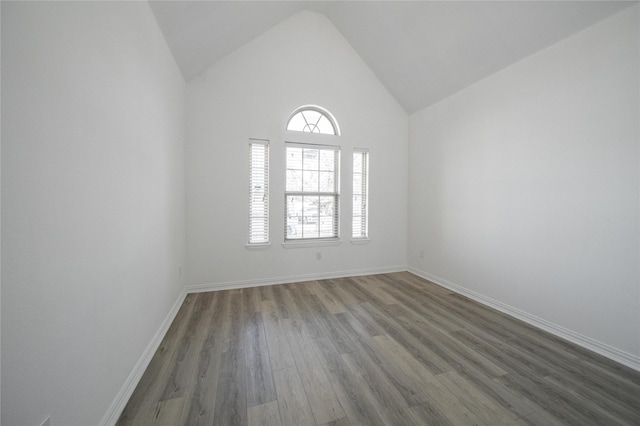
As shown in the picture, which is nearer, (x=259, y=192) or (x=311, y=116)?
(x=259, y=192)

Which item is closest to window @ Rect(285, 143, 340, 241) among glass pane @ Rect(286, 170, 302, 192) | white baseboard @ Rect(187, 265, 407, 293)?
glass pane @ Rect(286, 170, 302, 192)

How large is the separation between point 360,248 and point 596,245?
2546mm

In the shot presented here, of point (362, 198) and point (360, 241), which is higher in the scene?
point (362, 198)

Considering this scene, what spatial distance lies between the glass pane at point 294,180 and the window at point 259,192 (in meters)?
0.33

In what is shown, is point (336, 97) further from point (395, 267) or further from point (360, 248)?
point (395, 267)

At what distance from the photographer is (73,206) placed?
38.8 inches

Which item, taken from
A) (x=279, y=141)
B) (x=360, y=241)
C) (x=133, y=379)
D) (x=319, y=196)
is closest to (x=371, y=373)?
(x=133, y=379)

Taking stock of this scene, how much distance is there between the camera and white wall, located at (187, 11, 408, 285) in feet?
10.2

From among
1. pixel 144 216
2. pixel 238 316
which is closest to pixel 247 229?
pixel 238 316

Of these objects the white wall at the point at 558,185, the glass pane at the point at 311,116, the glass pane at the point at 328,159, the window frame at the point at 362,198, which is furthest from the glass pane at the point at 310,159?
the white wall at the point at 558,185

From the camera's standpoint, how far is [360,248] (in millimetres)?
3867

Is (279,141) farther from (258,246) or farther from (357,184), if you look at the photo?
(258,246)

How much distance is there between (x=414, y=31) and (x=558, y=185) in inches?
93.0

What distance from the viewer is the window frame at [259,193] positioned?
10.9 ft
